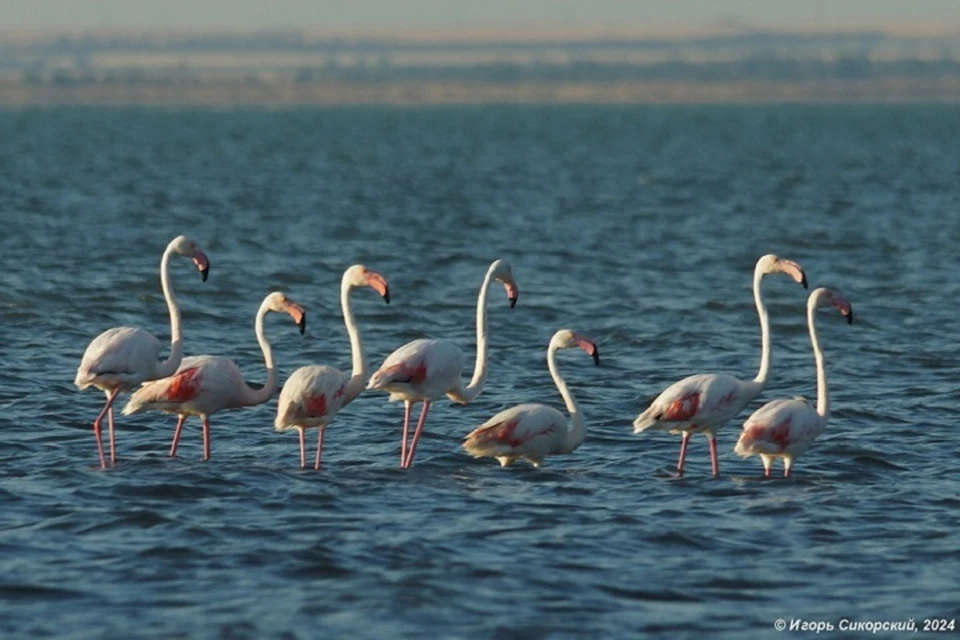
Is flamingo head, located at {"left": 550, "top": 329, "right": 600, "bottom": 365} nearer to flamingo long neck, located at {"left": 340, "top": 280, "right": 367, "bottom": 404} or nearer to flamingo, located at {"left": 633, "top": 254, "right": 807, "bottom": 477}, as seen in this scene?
flamingo, located at {"left": 633, "top": 254, "right": 807, "bottom": 477}

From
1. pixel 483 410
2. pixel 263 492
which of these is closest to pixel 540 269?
pixel 483 410

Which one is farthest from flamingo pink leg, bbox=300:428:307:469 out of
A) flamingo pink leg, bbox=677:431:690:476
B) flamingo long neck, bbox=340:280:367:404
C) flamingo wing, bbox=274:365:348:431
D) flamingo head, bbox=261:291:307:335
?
flamingo pink leg, bbox=677:431:690:476

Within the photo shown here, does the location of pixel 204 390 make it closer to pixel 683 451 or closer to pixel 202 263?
pixel 202 263

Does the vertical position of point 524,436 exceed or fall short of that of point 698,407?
it falls short

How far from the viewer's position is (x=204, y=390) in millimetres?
11453

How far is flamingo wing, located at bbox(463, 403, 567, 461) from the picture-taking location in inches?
437

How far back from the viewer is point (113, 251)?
25266 millimetres

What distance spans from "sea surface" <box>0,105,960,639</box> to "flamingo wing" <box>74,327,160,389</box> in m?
0.55

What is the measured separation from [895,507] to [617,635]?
3.06m

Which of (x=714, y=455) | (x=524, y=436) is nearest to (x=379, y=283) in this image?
(x=524, y=436)

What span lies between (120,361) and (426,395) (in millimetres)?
1856

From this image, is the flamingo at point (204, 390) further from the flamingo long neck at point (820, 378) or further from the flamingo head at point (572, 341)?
the flamingo long neck at point (820, 378)

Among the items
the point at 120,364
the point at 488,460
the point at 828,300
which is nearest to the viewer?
the point at 120,364

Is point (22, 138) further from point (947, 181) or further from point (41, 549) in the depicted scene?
point (41, 549)
